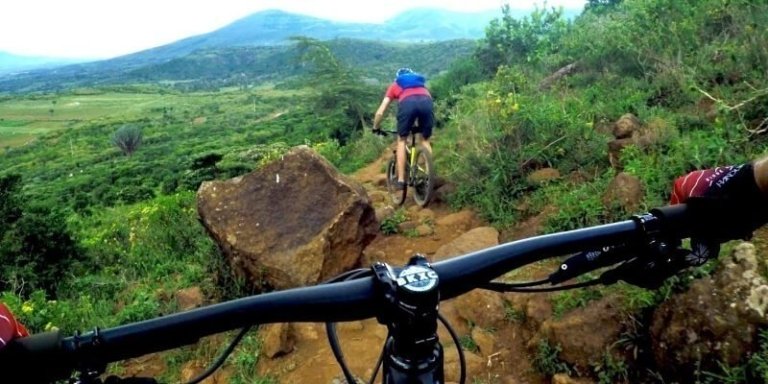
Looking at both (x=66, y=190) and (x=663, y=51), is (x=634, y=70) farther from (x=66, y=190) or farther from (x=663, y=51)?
(x=66, y=190)

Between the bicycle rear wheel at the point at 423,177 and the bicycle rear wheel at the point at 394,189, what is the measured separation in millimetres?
186

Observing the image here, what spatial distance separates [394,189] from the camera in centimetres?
763

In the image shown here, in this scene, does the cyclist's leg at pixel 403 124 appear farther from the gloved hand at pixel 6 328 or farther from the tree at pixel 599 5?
the tree at pixel 599 5

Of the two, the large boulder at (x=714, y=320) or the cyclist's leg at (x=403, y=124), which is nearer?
the large boulder at (x=714, y=320)

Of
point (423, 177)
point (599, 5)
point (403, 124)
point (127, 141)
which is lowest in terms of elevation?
Answer: point (127, 141)

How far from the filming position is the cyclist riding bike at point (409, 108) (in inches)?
270

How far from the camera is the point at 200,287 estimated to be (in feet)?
16.9

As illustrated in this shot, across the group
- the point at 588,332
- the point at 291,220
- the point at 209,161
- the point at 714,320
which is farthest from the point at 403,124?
the point at 209,161

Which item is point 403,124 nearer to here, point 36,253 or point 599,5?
point 36,253

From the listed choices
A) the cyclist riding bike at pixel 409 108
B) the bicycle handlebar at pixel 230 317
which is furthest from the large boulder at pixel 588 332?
the cyclist riding bike at pixel 409 108

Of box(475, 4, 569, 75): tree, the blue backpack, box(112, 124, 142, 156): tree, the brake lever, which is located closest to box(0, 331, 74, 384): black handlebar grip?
the brake lever

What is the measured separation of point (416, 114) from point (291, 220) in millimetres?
2548

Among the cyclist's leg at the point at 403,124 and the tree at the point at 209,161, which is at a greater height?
the cyclist's leg at the point at 403,124

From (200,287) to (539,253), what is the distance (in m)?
4.67
